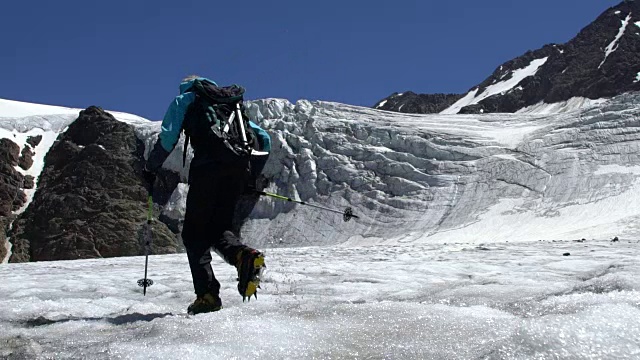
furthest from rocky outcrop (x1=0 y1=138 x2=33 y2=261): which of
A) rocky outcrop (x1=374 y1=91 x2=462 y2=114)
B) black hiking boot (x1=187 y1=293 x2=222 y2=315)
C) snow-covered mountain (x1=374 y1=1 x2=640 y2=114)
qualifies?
rocky outcrop (x1=374 y1=91 x2=462 y2=114)

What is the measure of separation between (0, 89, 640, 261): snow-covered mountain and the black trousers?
14954 mm

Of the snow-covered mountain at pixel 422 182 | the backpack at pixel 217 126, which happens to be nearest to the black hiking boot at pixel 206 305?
the backpack at pixel 217 126

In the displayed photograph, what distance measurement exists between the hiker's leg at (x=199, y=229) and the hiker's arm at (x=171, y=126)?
323 millimetres

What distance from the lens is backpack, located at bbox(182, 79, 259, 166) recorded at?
177 inches

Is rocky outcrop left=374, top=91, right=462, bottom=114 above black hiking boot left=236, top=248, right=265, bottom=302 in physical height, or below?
Answer: above

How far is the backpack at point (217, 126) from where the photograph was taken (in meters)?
4.51

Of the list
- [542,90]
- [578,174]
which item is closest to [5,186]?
[578,174]

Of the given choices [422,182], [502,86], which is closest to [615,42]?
[502,86]

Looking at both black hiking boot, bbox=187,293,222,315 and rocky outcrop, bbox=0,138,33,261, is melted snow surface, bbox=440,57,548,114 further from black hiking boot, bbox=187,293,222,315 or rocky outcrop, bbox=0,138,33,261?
black hiking boot, bbox=187,293,222,315

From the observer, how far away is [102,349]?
301 centimetres

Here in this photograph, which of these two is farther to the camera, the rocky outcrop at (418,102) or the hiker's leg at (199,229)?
the rocky outcrop at (418,102)

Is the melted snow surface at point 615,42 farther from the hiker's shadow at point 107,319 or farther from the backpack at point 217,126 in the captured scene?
the hiker's shadow at point 107,319

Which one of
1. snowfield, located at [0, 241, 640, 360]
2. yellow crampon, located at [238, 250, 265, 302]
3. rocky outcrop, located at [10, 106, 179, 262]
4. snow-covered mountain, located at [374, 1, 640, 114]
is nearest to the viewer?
snowfield, located at [0, 241, 640, 360]

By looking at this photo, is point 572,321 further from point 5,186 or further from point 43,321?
point 5,186
